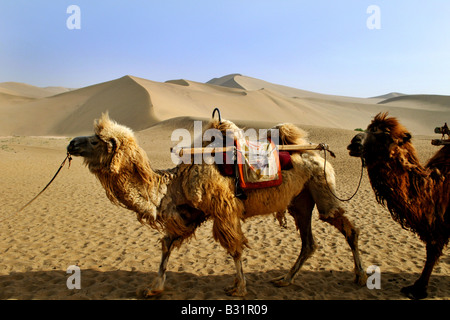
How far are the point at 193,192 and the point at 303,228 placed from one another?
176cm

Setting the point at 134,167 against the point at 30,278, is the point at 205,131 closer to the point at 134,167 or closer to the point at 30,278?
the point at 134,167

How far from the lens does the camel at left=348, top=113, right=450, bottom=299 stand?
3338mm

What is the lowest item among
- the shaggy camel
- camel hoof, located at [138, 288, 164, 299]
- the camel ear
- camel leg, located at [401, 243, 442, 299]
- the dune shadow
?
the dune shadow

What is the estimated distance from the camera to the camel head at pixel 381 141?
334 centimetres

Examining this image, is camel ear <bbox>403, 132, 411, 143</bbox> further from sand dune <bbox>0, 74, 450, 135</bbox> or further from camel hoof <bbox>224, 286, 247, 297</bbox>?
sand dune <bbox>0, 74, 450, 135</bbox>

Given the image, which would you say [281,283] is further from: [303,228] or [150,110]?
[150,110]

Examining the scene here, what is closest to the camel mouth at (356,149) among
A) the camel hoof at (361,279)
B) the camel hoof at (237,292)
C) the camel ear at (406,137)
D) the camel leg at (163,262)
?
the camel ear at (406,137)

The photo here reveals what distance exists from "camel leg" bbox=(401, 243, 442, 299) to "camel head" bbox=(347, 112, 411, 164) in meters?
1.25

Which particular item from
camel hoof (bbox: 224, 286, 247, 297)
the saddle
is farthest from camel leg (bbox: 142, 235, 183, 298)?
the saddle

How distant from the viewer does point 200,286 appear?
4.10 meters

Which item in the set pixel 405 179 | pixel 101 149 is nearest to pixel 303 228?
pixel 405 179

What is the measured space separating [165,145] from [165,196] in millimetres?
22597

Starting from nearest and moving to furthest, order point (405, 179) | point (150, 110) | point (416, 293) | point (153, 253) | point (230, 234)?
point (405, 179), point (230, 234), point (416, 293), point (153, 253), point (150, 110)

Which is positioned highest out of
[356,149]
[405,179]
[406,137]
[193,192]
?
[406,137]
